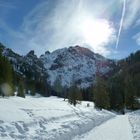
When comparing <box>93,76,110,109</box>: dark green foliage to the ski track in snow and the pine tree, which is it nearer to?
the pine tree

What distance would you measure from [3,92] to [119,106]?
4631 centimetres

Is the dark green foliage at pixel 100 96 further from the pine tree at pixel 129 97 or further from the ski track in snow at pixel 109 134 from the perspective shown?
the ski track in snow at pixel 109 134

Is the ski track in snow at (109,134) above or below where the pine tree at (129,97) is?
below

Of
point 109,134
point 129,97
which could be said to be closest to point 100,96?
point 129,97

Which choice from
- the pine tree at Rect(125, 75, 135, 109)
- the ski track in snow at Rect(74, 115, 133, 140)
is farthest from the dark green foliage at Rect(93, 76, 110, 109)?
the ski track in snow at Rect(74, 115, 133, 140)

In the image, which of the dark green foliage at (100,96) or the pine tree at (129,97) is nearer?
the dark green foliage at (100,96)

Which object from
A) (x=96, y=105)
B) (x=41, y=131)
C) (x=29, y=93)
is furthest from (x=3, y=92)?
(x=29, y=93)

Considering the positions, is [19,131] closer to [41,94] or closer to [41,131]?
[41,131]

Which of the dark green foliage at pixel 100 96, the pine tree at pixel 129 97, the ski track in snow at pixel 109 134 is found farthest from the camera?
the pine tree at pixel 129 97

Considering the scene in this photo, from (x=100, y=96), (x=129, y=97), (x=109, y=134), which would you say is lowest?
(x=109, y=134)

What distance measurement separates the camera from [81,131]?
26.2 meters

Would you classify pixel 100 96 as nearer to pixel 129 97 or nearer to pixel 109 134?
pixel 129 97

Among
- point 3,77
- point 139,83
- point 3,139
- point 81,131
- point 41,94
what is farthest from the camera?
point 41,94

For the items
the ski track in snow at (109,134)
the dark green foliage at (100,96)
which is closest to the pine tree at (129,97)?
the dark green foliage at (100,96)
